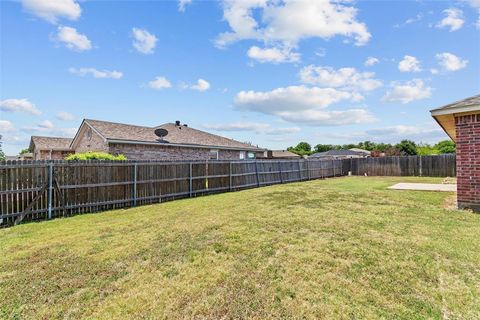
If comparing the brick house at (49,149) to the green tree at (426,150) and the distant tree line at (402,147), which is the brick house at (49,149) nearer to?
the distant tree line at (402,147)

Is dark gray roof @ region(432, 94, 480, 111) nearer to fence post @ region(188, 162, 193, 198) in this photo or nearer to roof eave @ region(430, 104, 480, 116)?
roof eave @ region(430, 104, 480, 116)

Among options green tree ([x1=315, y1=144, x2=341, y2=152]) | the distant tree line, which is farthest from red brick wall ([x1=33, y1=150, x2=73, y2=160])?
green tree ([x1=315, y1=144, x2=341, y2=152])

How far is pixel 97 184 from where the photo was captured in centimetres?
812

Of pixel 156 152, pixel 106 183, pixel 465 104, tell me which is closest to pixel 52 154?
pixel 156 152

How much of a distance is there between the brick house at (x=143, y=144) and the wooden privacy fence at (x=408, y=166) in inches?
456

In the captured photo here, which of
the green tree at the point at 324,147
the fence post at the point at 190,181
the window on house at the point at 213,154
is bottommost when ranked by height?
the fence post at the point at 190,181

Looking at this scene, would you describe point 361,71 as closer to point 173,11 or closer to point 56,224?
point 173,11

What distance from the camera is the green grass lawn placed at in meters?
2.52

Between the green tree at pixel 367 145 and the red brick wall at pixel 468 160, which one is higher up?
the green tree at pixel 367 145

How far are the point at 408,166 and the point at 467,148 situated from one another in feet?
58.7

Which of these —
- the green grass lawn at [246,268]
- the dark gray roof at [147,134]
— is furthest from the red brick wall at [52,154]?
the green grass lawn at [246,268]

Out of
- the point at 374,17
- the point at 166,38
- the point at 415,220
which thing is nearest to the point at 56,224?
the point at 415,220

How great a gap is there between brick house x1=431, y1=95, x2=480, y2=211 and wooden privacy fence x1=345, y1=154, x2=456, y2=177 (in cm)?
1690

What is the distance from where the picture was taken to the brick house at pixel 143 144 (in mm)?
15000
